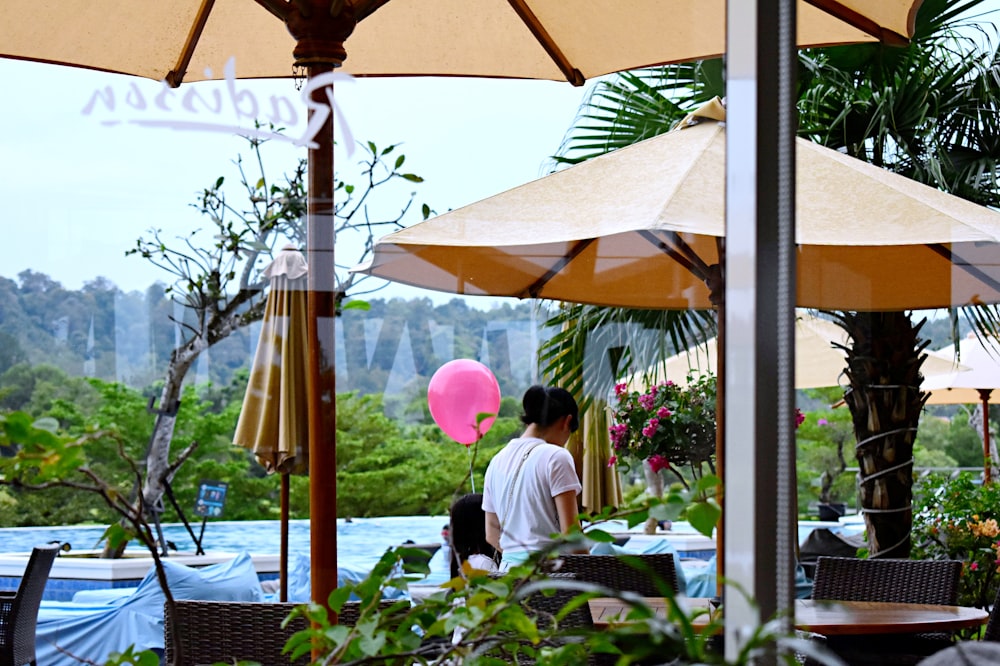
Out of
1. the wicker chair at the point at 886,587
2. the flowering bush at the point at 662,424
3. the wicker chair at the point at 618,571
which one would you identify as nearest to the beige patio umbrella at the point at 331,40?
the wicker chair at the point at 618,571

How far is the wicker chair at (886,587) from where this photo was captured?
133 inches

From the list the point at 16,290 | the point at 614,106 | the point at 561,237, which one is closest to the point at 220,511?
the point at 16,290

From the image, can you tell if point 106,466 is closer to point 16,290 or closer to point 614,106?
point 16,290

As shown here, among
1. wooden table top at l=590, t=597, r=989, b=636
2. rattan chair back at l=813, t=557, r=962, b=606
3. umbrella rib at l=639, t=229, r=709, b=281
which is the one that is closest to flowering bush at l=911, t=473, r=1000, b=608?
rattan chair back at l=813, t=557, r=962, b=606

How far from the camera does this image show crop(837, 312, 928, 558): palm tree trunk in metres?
3.64

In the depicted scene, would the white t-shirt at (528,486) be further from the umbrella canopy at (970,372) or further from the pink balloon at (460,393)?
the umbrella canopy at (970,372)

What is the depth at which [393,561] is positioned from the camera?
112 centimetres

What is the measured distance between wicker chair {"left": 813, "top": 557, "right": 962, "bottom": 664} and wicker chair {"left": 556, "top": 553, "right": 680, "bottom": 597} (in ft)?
2.36

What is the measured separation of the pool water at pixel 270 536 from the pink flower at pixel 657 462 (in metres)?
0.66

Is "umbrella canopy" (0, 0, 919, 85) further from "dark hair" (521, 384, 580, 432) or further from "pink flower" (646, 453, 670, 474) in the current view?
"pink flower" (646, 453, 670, 474)

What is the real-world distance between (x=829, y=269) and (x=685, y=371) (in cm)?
62

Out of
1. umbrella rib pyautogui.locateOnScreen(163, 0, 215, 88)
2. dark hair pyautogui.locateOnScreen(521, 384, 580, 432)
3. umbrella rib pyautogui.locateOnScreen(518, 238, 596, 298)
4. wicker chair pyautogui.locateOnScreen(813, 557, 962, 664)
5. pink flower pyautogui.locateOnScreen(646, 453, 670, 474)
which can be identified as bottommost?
wicker chair pyautogui.locateOnScreen(813, 557, 962, 664)

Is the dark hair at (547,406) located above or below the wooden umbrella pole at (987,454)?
above

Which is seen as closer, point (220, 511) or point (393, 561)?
point (393, 561)
